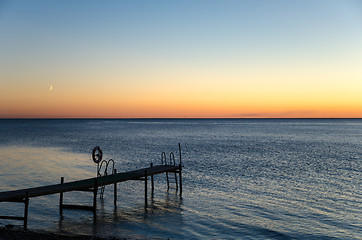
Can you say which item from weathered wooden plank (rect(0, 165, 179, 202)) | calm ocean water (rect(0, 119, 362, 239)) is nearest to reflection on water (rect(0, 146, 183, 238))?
calm ocean water (rect(0, 119, 362, 239))

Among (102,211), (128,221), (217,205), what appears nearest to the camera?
(128,221)

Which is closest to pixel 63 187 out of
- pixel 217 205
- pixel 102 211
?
pixel 102 211

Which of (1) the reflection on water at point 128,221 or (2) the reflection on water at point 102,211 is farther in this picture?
(2) the reflection on water at point 102,211

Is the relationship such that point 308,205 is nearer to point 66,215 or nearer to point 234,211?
point 234,211

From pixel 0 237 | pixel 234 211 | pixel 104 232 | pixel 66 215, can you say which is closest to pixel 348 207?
pixel 234 211

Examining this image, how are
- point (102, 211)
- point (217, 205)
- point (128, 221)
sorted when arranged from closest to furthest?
point (128, 221), point (102, 211), point (217, 205)

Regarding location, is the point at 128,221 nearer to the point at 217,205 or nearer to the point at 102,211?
the point at 102,211

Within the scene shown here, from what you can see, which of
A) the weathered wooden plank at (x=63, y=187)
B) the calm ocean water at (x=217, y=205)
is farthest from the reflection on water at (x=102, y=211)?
the weathered wooden plank at (x=63, y=187)

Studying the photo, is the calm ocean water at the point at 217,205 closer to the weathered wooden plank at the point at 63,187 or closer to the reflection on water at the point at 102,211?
the reflection on water at the point at 102,211

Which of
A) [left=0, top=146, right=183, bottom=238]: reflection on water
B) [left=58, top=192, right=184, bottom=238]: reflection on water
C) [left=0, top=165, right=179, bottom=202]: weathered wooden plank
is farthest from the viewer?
[left=0, top=146, right=183, bottom=238]: reflection on water

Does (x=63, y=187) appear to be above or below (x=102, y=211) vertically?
above

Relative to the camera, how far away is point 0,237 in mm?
11516

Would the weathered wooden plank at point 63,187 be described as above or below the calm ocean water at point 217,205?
above

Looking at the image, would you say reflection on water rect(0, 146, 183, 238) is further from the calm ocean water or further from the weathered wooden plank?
the weathered wooden plank
